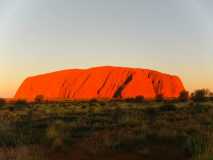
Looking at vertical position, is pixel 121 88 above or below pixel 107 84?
below

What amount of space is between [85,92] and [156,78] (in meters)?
31.0

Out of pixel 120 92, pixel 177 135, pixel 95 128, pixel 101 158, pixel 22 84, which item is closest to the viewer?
pixel 101 158

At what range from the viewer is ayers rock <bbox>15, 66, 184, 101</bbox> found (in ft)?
486

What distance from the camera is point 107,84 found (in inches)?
6004

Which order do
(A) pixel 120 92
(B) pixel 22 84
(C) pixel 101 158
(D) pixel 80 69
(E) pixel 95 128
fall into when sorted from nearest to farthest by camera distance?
(C) pixel 101 158, (E) pixel 95 128, (A) pixel 120 92, (D) pixel 80 69, (B) pixel 22 84

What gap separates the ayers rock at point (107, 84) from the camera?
5827 inches

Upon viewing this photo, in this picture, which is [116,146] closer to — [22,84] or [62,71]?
[62,71]

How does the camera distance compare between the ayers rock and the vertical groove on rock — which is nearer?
the vertical groove on rock

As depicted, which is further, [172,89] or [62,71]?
[62,71]

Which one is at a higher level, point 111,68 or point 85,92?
point 111,68

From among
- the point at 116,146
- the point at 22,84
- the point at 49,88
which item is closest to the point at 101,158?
the point at 116,146

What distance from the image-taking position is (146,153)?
37.0 feet

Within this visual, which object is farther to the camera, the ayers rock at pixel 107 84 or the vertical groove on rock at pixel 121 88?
the ayers rock at pixel 107 84

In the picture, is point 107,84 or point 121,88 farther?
point 107,84
